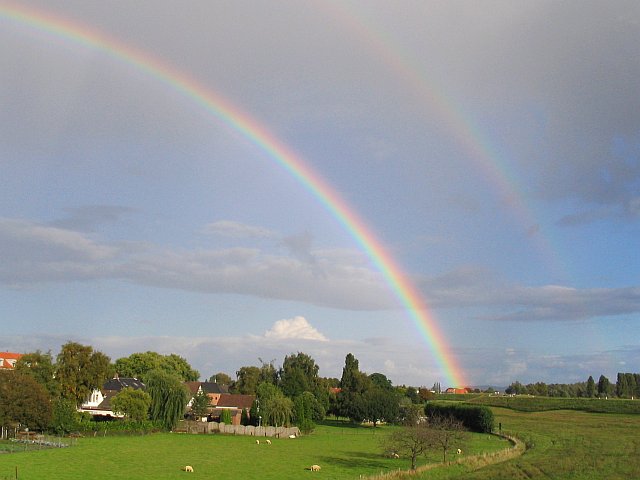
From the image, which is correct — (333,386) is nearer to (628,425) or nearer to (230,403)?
(230,403)

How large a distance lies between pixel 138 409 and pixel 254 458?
98.8 ft

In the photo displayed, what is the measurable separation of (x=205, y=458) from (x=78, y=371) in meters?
36.9

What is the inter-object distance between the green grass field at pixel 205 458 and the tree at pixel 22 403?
473 centimetres

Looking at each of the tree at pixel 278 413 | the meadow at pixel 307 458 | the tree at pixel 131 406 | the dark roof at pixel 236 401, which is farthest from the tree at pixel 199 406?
the tree at pixel 131 406

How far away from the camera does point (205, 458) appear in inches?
1996

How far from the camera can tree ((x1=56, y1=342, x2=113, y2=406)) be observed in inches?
3147

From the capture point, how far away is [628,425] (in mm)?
92125

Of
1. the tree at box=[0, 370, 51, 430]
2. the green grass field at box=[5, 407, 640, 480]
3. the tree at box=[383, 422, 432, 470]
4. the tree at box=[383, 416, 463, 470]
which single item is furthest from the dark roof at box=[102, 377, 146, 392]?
the tree at box=[383, 422, 432, 470]

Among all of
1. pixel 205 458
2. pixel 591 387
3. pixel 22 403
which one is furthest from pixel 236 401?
pixel 591 387

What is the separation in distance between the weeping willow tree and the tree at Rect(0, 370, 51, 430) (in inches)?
767

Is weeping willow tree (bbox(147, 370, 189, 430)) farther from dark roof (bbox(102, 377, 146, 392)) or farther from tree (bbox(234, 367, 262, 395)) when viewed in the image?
tree (bbox(234, 367, 262, 395))

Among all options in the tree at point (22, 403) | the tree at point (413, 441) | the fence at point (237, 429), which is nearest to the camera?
the tree at point (413, 441)

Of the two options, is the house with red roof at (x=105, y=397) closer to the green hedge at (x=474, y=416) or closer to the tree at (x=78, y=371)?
the tree at (x=78, y=371)

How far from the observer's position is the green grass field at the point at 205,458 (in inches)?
1588
